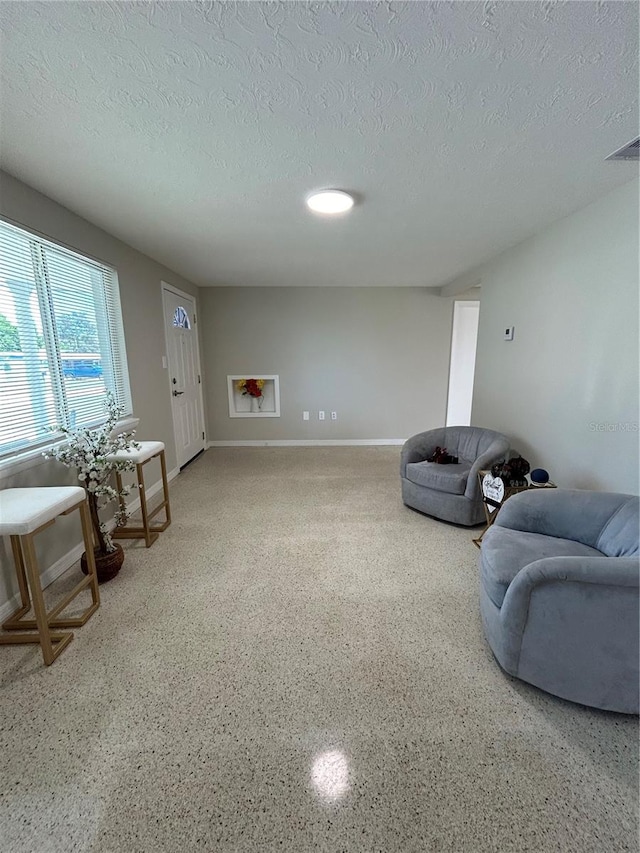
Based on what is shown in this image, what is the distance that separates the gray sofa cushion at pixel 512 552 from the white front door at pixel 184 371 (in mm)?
3549

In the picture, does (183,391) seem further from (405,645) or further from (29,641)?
(405,645)

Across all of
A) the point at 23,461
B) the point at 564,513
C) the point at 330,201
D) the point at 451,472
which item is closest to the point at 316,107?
the point at 330,201

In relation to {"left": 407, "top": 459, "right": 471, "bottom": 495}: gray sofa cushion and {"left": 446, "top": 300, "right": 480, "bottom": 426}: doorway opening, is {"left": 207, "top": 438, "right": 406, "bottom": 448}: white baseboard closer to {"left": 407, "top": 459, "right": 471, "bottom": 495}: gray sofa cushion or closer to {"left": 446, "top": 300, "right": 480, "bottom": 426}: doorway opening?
{"left": 446, "top": 300, "right": 480, "bottom": 426}: doorway opening

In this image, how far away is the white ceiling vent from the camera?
5.10 feet

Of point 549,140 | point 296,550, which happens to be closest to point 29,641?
point 296,550

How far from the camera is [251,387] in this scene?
5.18 metres

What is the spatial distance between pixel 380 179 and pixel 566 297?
1.59 meters

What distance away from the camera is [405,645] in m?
1.66

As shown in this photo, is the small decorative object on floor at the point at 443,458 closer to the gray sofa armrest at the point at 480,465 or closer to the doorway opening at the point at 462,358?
the gray sofa armrest at the point at 480,465

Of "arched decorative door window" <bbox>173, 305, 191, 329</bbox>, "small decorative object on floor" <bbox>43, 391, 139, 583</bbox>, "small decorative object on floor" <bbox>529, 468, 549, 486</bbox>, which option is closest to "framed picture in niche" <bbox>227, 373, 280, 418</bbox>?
"arched decorative door window" <bbox>173, 305, 191, 329</bbox>

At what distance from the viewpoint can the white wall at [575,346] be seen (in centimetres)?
196

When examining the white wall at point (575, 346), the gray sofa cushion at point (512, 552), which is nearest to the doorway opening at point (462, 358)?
the white wall at point (575, 346)

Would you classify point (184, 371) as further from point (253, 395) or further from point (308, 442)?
point (308, 442)

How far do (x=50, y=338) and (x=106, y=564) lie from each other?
1441mm
